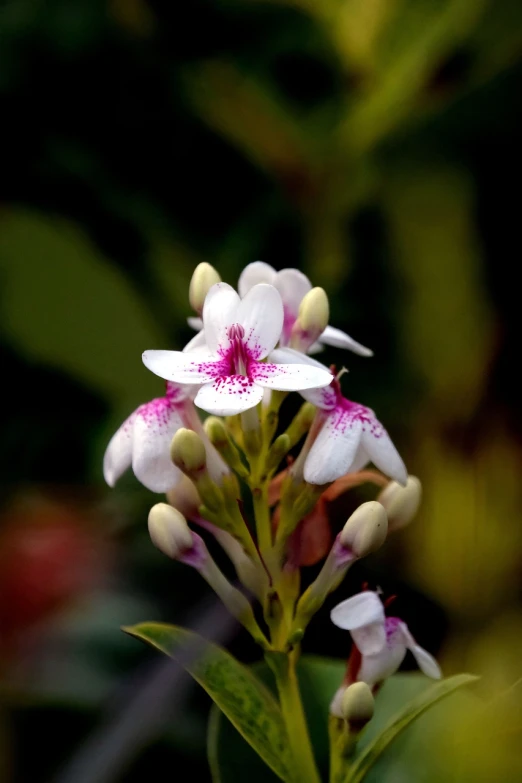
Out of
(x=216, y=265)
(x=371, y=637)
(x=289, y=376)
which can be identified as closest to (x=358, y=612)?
(x=371, y=637)

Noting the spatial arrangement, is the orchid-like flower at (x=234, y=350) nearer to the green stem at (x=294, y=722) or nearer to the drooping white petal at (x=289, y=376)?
the drooping white petal at (x=289, y=376)

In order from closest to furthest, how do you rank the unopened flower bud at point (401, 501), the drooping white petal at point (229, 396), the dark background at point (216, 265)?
1. the drooping white petal at point (229, 396)
2. the unopened flower bud at point (401, 501)
3. the dark background at point (216, 265)

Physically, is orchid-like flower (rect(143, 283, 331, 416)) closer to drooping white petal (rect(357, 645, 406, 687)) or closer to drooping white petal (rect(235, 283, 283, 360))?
drooping white petal (rect(235, 283, 283, 360))

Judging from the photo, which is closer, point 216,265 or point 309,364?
point 309,364

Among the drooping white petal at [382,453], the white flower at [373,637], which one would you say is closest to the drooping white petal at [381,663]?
the white flower at [373,637]

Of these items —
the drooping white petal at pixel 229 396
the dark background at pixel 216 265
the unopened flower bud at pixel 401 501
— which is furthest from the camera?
the dark background at pixel 216 265


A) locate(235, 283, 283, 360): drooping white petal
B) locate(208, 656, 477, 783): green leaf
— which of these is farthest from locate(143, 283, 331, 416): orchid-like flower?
locate(208, 656, 477, 783): green leaf

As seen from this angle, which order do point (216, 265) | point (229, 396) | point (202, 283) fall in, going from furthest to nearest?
1. point (216, 265)
2. point (202, 283)
3. point (229, 396)

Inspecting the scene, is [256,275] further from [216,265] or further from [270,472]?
[216,265]
